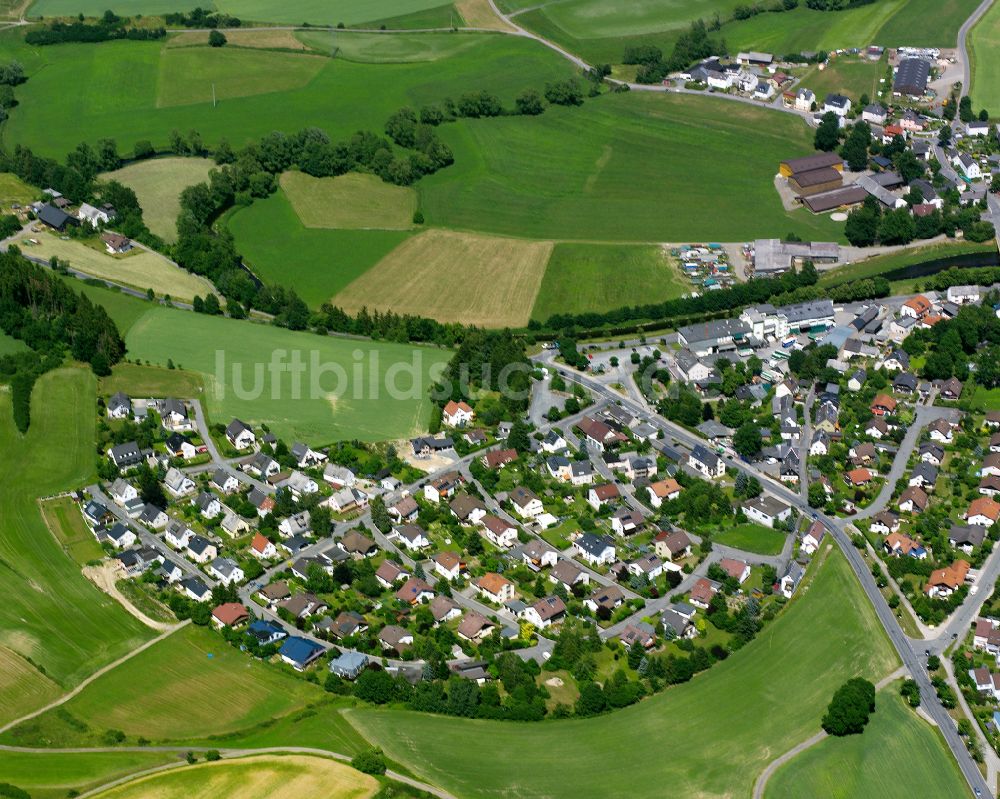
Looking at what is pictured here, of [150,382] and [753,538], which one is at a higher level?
[150,382]

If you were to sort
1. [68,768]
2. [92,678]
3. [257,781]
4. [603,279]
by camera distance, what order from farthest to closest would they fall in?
[603,279] → [92,678] → [68,768] → [257,781]

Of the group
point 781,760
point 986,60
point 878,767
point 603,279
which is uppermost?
point 986,60

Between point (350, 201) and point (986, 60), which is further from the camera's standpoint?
point (986, 60)

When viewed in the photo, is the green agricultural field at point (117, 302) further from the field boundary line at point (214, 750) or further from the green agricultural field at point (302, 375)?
the field boundary line at point (214, 750)

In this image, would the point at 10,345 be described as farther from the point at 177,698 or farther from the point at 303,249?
the point at 177,698

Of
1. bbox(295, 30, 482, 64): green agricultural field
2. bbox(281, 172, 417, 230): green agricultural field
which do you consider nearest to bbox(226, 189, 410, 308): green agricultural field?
bbox(281, 172, 417, 230): green agricultural field

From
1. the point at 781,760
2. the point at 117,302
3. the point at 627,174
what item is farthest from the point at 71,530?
the point at 627,174

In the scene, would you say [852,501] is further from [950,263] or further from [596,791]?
[950,263]

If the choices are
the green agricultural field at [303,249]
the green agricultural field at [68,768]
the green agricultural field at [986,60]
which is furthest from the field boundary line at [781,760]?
the green agricultural field at [986,60]
